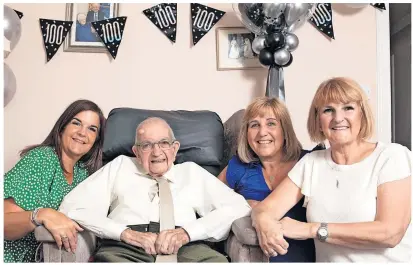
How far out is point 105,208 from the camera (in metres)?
1.91

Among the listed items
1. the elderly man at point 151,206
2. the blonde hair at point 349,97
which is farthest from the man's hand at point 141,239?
the blonde hair at point 349,97

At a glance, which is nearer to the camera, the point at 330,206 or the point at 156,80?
the point at 330,206

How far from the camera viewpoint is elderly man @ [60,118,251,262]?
5.60ft

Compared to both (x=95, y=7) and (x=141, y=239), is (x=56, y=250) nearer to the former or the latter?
(x=141, y=239)

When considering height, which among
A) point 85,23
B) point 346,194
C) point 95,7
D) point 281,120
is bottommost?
point 346,194

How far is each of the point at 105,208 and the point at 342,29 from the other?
6.86 ft

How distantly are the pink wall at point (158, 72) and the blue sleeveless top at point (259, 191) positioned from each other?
1005mm

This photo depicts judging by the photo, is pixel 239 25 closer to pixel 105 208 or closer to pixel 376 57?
pixel 376 57

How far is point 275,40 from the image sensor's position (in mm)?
2631

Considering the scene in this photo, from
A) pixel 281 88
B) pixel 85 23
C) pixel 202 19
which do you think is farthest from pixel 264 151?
pixel 85 23

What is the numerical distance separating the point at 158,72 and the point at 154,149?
4.02 ft

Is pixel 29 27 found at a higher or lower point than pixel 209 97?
higher

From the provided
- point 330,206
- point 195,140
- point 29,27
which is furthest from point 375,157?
point 29,27

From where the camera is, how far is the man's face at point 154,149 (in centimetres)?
194
